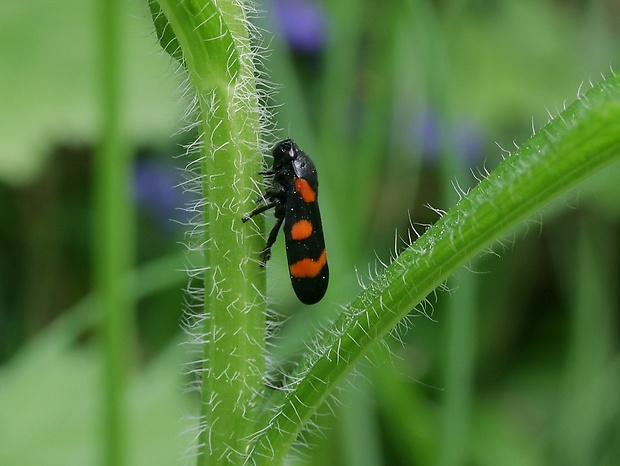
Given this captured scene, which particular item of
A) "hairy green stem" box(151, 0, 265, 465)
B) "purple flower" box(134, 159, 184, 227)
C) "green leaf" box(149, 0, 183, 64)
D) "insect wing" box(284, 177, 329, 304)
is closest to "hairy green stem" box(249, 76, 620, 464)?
"hairy green stem" box(151, 0, 265, 465)

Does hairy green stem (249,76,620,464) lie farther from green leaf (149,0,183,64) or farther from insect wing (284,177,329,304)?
green leaf (149,0,183,64)

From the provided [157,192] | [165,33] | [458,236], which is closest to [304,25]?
[157,192]

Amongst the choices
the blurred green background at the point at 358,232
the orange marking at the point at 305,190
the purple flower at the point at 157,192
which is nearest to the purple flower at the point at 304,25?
the blurred green background at the point at 358,232

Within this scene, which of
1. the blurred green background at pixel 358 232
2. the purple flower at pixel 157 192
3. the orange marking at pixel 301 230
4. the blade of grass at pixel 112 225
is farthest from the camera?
the purple flower at pixel 157 192

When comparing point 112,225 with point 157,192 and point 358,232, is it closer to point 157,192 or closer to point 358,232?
point 358,232

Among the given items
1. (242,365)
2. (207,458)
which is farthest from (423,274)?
(207,458)

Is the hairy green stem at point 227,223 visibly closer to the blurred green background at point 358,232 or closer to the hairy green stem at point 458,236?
the hairy green stem at point 458,236

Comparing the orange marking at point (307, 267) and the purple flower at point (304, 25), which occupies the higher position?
the purple flower at point (304, 25)
